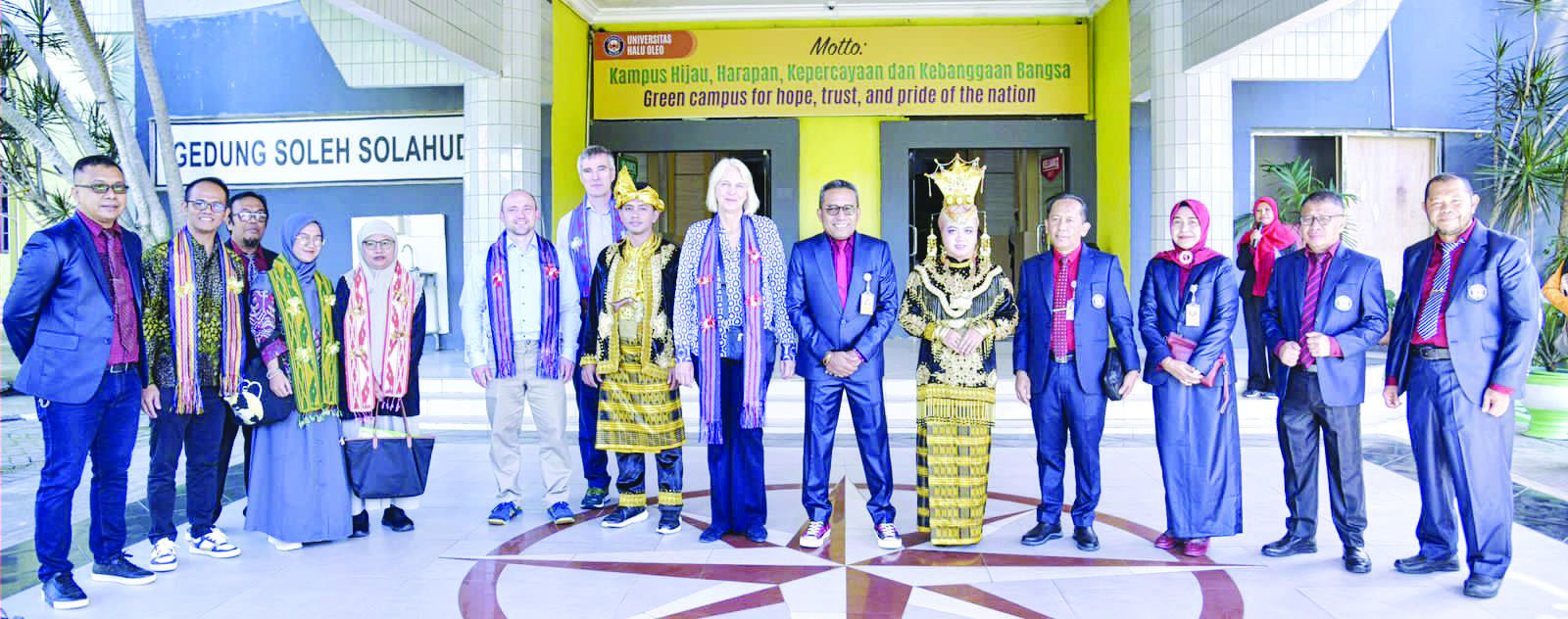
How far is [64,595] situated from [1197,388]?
12.7 ft

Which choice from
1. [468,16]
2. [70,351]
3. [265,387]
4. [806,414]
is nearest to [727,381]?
[806,414]

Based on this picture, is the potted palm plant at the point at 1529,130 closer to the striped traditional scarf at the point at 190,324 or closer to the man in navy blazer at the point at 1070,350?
the man in navy blazer at the point at 1070,350

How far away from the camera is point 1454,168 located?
930 centimetres

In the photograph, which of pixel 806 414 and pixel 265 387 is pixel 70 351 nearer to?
pixel 265 387

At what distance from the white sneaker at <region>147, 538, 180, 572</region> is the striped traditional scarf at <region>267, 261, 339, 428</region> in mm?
604

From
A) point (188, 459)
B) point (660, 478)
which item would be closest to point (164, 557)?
point (188, 459)

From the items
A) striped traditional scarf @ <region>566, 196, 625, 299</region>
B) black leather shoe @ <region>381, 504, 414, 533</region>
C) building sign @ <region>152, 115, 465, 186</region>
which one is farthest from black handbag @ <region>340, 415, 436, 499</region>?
building sign @ <region>152, 115, 465, 186</region>

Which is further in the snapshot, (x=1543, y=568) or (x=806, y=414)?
(x=806, y=414)

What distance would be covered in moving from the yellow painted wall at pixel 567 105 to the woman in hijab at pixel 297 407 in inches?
188

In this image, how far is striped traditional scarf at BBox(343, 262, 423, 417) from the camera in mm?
4156

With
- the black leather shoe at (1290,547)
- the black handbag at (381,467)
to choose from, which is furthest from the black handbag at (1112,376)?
the black handbag at (381,467)

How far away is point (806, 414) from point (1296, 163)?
270 inches

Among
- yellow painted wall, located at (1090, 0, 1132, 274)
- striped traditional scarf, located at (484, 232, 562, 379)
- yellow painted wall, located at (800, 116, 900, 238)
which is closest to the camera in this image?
striped traditional scarf, located at (484, 232, 562, 379)

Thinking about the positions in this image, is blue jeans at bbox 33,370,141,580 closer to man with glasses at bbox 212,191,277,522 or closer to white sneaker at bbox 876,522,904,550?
man with glasses at bbox 212,191,277,522
